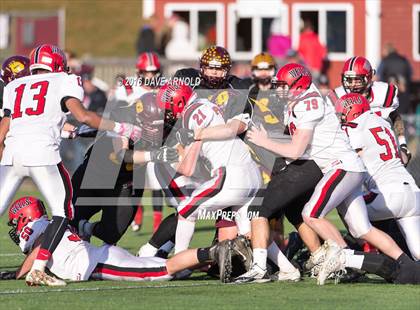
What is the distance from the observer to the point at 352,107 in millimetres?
9234

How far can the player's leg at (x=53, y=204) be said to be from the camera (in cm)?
836

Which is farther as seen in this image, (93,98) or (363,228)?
(93,98)

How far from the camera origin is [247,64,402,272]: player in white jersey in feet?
28.2

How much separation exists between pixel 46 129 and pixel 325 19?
14.7m

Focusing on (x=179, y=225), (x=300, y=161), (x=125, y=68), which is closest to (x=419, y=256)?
(x=300, y=161)

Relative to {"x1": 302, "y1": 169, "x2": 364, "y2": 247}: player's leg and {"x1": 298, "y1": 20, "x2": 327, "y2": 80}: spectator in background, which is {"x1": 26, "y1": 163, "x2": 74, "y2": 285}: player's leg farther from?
{"x1": 298, "y1": 20, "x2": 327, "y2": 80}: spectator in background

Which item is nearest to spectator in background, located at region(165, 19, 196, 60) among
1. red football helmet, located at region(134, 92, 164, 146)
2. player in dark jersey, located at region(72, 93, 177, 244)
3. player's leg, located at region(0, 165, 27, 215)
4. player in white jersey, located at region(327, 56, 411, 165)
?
player in white jersey, located at region(327, 56, 411, 165)

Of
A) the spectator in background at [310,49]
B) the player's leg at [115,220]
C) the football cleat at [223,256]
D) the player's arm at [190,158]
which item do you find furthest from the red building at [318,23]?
the football cleat at [223,256]

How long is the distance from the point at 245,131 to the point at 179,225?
90 centimetres

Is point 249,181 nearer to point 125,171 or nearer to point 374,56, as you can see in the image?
point 125,171

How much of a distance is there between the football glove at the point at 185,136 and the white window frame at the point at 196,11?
1384cm

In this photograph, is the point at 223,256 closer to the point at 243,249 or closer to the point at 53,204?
the point at 243,249

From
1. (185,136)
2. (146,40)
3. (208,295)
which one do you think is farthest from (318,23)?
(208,295)

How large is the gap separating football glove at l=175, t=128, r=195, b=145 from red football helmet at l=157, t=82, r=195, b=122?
0.56 ft
